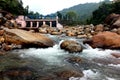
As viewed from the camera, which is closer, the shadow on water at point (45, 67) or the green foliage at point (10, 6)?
the shadow on water at point (45, 67)

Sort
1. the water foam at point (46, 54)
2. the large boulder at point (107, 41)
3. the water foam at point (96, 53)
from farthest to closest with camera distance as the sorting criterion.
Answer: the large boulder at point (107, 41)
the water foam at point (96, 53)
the water foam at point (46, 54)

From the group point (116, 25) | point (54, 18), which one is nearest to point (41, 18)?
point (54, 18)

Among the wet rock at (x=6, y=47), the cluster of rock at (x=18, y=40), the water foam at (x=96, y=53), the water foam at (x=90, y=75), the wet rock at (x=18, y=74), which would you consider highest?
the cluster of rock at (x=18, y=40)

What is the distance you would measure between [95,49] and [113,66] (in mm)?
6537

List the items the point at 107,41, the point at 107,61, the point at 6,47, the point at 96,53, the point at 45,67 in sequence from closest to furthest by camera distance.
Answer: the point at 45,67
the point at 107,61
the point at 6,47
the point at 96,53
the point at 107,41

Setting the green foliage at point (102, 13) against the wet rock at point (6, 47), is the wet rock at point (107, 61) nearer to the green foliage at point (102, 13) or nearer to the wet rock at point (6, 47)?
the wet rock at point (6, 47)

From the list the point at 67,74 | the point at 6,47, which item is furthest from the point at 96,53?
the point at 67,74

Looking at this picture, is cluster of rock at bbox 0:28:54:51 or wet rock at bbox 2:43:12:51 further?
cluster of rock at bbox 0:28:54:51

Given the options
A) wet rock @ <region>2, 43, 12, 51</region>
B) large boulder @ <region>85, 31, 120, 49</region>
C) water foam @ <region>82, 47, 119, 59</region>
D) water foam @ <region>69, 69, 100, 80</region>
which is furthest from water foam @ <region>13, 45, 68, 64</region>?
large boulder @ <region>85, 31, 120, 49</region>

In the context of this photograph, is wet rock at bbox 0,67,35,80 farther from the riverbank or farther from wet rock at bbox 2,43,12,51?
wet rock at bbox 2,43,12,51

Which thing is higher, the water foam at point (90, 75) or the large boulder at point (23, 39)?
the large boulder at point (23, 39)

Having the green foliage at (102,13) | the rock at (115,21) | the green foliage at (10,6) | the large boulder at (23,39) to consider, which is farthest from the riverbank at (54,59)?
the green foliage at (102,13)

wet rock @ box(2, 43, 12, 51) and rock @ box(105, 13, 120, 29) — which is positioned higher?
rock @ box(105, 13, 120, 29)

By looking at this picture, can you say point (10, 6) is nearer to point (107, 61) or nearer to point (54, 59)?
point (54, 59)
